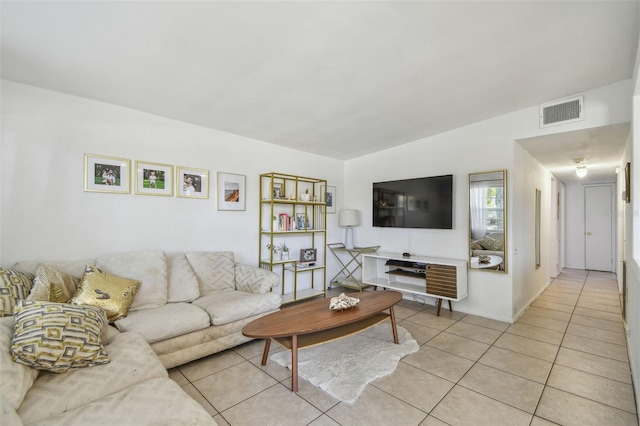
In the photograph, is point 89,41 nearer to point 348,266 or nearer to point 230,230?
point 230,230

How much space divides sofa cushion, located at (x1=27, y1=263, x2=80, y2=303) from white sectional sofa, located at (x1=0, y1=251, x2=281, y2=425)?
0.55ft

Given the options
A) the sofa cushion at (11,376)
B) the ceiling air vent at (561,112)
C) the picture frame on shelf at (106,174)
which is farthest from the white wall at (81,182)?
the ceiling air vent at (561,112)

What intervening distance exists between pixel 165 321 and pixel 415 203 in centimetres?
342

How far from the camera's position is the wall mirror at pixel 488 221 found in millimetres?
3498

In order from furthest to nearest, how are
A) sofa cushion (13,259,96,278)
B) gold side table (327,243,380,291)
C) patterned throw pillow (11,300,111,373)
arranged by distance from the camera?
1. gold side table (327,243,380,291)
2. sofa cushion (13,259,96,278)
3. patterned throw pillow (11,300,111,373)

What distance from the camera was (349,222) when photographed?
488 centimetres

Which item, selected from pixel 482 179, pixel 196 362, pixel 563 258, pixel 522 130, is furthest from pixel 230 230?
pixel 563 258

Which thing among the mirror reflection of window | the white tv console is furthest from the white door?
the white tv console

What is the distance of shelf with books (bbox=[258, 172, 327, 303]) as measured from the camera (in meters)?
3.98

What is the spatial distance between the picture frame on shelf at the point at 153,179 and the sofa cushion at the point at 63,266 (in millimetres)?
824

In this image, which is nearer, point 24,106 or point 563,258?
point 24,106

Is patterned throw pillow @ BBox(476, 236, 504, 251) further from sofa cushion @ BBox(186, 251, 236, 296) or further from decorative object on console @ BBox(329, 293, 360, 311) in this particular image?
sofa cushion @ BBox(186, 251, 236, 296)

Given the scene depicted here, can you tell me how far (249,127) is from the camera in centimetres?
355

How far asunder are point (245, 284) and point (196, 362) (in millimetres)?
923
